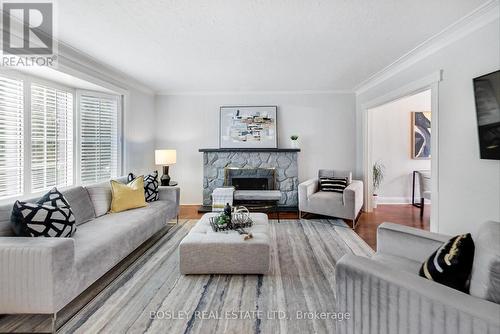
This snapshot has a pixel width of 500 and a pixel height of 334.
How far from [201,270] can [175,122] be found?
3.67 meters

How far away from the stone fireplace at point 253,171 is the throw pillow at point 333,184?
62 cm

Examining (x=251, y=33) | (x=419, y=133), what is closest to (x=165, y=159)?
(x=251, y=33)

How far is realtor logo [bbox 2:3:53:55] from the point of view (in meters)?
2.17

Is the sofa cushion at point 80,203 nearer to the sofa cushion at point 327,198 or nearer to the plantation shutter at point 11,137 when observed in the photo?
the plantation shutter at point 11,137

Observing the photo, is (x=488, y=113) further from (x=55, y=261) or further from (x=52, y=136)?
(x=52, y=136)

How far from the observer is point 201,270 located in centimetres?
253

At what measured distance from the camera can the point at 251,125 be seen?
5.33 m

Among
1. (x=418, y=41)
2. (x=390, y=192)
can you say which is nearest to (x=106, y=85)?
(x=418, y=41)

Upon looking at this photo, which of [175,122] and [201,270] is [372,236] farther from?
[175,122]

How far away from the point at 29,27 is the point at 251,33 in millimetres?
2090

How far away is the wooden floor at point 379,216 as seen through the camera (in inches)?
157

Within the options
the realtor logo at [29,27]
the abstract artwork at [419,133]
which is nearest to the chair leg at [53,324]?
the realtor logo at [29,27]

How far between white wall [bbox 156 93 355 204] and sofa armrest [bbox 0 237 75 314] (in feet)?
→ 12.3

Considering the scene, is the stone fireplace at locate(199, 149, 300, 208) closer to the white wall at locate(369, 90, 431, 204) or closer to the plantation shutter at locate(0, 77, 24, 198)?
the white wall at locate(369, 90, 431, 204)
